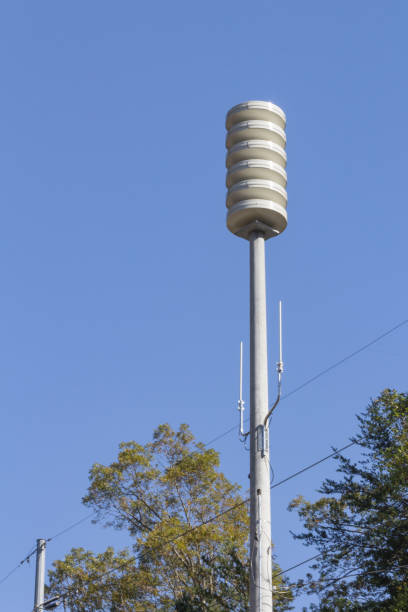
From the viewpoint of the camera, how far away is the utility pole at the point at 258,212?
37.5ft

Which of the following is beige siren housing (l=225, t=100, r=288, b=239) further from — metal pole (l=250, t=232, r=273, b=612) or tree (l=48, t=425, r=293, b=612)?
tree (l=48, t=425, r=293, b=612)

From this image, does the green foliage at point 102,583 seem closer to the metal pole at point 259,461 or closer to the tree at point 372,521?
the tree at point 372,521

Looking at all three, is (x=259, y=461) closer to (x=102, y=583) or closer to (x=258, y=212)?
(x=258, y=212)

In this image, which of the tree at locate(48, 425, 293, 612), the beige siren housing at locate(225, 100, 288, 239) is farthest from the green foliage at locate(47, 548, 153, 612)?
the beige siren housing at locate(225, 100, 288, 239)

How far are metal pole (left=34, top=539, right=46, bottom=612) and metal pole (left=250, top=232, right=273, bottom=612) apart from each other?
17031 millimetres

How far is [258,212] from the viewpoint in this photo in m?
13.0

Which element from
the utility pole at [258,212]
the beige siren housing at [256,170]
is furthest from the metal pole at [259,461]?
the beige siren housing at [256,170]

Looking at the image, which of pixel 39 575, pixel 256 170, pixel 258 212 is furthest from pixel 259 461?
pixel 39 575

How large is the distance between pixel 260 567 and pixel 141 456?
73.8 ft

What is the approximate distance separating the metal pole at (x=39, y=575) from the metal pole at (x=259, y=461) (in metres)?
17.0

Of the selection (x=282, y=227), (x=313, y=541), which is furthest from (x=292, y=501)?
(x=282, y=227)

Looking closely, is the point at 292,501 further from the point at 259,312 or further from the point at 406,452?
the point at 259,312

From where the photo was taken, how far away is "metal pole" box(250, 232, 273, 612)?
11.0m

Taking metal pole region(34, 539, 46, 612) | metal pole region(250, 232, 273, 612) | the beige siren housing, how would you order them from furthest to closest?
metal pole region(34, 539, 46, 612), the beige siren housing, metal pole region(250, 232, 273, 612)
